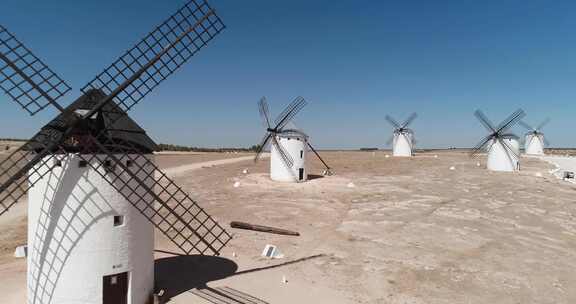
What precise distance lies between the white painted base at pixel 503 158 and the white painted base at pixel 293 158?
28.0 metres

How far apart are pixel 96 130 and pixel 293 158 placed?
87.8 feet

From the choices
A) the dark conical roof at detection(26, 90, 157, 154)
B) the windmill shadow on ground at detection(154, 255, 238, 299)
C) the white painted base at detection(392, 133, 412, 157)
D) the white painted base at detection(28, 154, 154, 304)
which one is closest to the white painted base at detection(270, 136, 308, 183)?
the windmill shadow on ground at detection(154, 255, 238, 299)

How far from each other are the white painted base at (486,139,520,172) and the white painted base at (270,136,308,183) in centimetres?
2802

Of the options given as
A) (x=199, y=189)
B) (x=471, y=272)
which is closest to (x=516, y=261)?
(x=471, y=272)

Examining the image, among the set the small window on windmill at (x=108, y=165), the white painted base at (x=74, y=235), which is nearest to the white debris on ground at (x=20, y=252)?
the white painted base at (x=74, y=235)

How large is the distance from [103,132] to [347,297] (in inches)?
342

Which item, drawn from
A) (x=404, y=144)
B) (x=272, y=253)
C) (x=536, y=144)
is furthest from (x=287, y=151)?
(x=536, y=144)

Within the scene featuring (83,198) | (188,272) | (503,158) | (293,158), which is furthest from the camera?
(503,158)

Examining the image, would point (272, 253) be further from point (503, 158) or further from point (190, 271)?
point (503, 158)

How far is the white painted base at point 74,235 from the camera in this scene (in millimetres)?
8586

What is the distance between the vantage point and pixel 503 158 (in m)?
46.3

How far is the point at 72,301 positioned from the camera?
8.78m

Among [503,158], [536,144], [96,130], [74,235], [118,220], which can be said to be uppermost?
[536,144]

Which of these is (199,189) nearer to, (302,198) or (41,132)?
(302,198)
